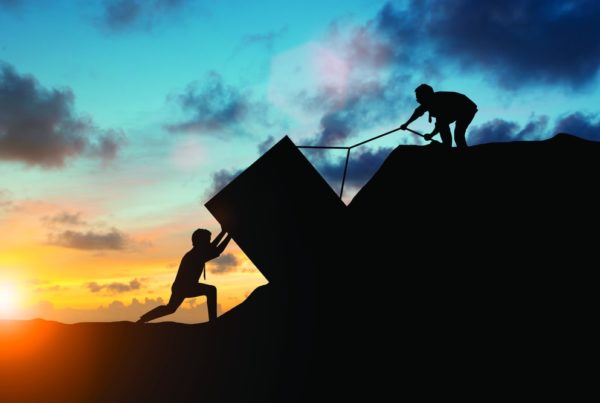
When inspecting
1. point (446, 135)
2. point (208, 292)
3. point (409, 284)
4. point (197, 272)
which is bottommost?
point (409, 284)

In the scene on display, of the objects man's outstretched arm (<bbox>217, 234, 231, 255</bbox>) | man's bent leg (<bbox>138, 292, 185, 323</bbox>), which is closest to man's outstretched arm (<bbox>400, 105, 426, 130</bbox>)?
man's outstretched arm (<bbox>217, 234, 231, 255</bbox>)

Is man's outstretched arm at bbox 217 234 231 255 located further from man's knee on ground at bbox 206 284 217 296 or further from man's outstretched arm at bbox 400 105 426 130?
man's outstretched arm at bbox 400 105 426 130

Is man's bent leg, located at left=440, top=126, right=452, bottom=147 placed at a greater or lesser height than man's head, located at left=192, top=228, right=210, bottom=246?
greater

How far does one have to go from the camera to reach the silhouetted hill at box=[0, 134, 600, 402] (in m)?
5.54

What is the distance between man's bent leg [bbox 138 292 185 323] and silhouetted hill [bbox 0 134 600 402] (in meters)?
0.96

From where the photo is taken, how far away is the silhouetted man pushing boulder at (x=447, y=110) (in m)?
8.15

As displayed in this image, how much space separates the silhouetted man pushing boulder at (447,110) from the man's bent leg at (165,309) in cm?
394

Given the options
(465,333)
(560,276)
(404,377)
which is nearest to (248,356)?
(404,377)

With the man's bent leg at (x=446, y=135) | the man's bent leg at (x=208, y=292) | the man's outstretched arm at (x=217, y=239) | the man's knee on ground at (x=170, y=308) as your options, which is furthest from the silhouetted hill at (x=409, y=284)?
the man's bent leg at (x=446, y=135)

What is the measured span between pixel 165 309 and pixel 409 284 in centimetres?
399

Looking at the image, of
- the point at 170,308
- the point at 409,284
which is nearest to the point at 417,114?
the point at 409,284

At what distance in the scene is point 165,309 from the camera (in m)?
8.48

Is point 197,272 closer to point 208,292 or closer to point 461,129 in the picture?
point 208,292

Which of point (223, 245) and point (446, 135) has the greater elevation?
point (446, 135)
